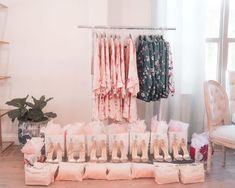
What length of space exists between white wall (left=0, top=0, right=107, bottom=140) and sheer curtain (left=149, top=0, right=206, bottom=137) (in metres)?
0.88

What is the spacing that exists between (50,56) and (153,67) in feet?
4.48

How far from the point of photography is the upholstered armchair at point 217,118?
→ 8.52 ft

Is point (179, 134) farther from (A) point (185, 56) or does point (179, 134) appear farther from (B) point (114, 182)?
(A) point (185, 56)

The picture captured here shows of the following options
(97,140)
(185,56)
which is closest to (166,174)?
(97,140)

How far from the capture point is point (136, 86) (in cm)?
288

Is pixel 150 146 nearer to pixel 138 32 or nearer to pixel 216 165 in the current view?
pixel 216 165

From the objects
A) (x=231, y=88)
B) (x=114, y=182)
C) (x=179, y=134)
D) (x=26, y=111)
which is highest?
(x=231, y=88)

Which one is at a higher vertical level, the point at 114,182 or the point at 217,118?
the point at 217,118

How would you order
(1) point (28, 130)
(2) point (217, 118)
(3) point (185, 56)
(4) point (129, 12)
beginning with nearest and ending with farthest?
(2) point (217, 118)
(1) point (28, 130)
(3) point (185, 56)
(4) point (129, 12)

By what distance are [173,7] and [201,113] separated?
1.31 meters

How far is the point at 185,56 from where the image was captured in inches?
138

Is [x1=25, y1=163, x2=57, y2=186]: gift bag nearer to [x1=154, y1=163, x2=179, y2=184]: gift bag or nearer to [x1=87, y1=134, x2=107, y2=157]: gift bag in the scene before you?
[x1=87, y1=134, x2=107, y2=157]: gift bag

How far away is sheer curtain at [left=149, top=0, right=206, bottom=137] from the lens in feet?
11.3

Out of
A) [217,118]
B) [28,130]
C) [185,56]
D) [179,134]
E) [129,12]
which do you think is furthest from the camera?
[129,12]
